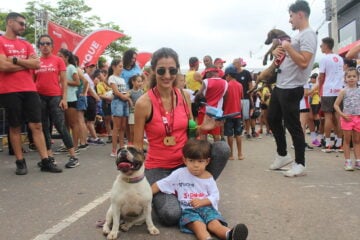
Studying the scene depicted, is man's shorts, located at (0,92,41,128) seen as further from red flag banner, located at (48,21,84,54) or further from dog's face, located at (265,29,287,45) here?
red flag banner, located at (48,21,84,54)

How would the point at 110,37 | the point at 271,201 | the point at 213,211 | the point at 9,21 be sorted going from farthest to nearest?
the point at 110,37 < the point at 9,21 < the point at 271,201 < the point at 213,211

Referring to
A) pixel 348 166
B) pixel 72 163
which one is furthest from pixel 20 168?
pixel 348 166

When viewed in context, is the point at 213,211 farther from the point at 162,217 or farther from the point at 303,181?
the point at 303,181

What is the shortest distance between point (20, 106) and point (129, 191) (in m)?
3.25

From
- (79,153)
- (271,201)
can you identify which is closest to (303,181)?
(271,201)

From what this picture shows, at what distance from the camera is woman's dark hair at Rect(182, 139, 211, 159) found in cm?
348

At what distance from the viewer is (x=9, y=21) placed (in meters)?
5.73

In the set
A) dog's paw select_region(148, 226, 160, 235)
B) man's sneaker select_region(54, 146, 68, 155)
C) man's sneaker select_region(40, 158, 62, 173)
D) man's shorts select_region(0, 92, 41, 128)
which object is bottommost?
dog's paw select_region(148, 226, 160, 235)

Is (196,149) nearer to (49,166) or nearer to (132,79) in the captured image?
(49,166)

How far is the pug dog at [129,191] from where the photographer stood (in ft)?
10.1

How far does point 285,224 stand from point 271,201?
76 centimetres

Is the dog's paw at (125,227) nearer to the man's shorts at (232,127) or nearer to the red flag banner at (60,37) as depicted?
the man's shorts at (232,127)

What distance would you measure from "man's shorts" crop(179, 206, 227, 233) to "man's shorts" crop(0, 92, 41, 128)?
3.31m

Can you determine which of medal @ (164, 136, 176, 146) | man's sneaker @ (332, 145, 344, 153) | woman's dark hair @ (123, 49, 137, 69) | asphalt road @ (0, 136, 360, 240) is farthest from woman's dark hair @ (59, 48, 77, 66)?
man's sneaker @ (332, 145, 344, 153)
